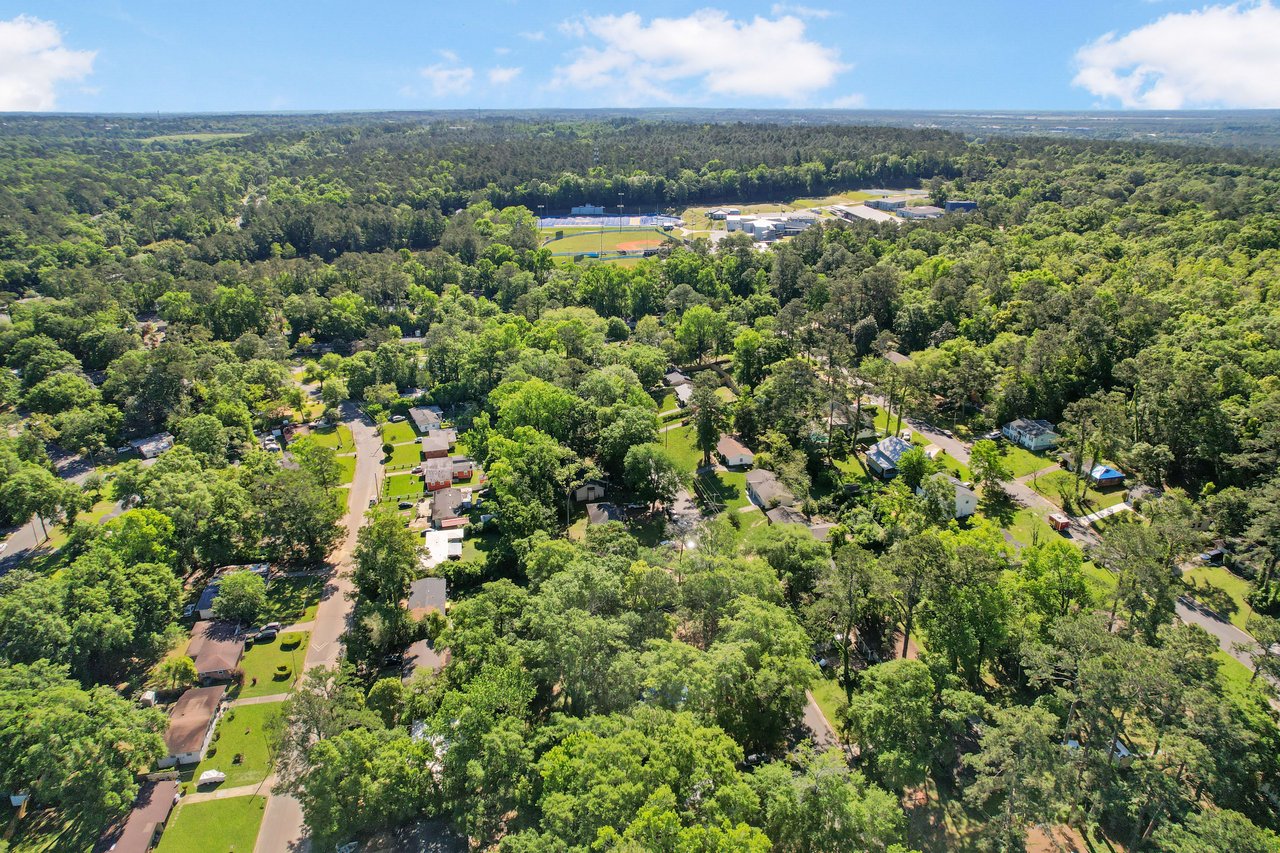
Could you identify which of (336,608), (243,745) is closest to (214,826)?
(243,745)

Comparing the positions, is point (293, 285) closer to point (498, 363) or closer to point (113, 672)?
point (498, 363)

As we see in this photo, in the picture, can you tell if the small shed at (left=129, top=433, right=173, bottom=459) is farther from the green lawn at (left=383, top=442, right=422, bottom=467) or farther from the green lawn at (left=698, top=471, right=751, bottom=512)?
the green lawn at (left=698, top=471, right=751, bottom=512)

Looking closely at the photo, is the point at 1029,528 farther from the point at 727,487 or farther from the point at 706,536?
the point at 706,536

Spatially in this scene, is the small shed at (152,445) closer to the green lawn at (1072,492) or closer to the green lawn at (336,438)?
the green lawn at (336,438)

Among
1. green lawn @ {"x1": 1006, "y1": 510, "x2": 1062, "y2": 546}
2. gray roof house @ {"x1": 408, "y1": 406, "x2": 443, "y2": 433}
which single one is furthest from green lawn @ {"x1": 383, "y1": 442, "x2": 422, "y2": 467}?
green lawn @ {"x1": 1006, "y1": 510, "x2": 1062, "y2": 546}

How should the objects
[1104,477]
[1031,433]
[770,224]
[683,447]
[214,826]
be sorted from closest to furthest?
[214,826], [1104,477], [1031,433], [683,447], [770,224]

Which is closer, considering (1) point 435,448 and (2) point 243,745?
(2) point 243,745

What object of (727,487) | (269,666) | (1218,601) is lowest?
(269,666)
